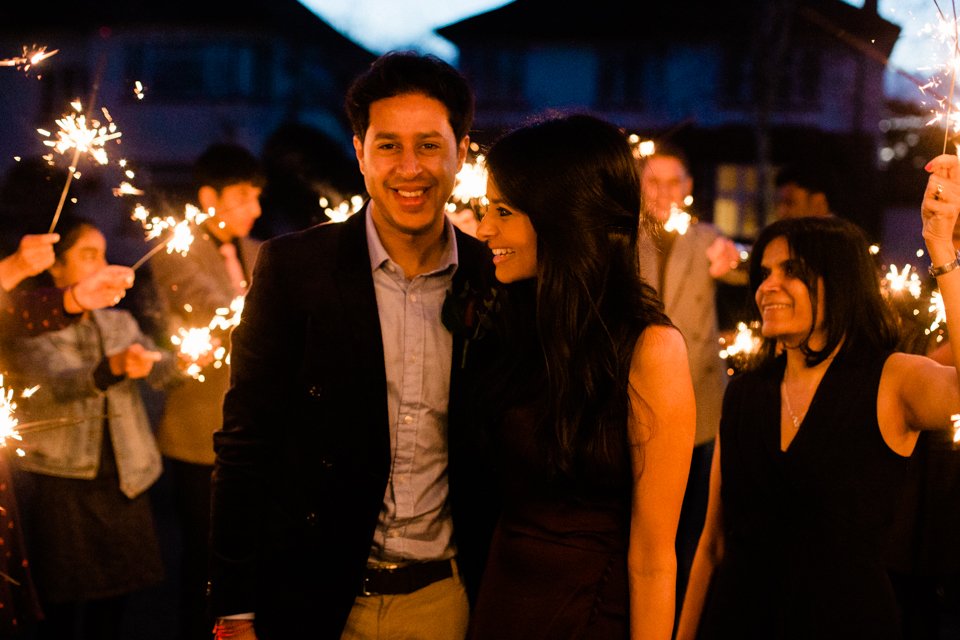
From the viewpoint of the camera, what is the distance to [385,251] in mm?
2947

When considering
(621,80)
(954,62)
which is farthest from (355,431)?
(621,80)

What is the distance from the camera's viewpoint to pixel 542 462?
2584 mm

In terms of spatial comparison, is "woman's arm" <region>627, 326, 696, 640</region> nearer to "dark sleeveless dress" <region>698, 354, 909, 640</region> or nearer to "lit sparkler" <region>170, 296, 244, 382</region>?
"dark sleeveless dress" <region>698, 354, 909, 640</region>

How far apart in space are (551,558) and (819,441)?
114cm

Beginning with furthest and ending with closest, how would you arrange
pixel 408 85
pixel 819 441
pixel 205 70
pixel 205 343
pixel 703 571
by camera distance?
pixel 205 70
pixel 205 343
pixel 703 571
pixel 819 441
pixel 408 85

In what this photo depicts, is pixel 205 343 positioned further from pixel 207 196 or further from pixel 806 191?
pixel 806 191

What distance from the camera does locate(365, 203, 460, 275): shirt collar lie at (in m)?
2.93

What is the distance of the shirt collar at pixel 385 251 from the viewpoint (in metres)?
2.93

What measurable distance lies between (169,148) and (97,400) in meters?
28.4

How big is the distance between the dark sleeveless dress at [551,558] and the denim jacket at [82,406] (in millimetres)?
2494

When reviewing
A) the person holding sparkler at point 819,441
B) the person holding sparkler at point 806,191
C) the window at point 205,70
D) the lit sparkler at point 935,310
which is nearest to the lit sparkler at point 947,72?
the person holding sparkler at point 819,441

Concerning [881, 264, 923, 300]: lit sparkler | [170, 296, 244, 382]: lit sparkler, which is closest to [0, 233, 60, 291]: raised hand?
[170, 296, 244, 382]: lit sparkler

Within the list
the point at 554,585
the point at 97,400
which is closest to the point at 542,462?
the point at 554,585

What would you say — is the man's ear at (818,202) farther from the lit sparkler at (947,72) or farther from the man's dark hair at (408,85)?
the man's dark hair at (408,85)
